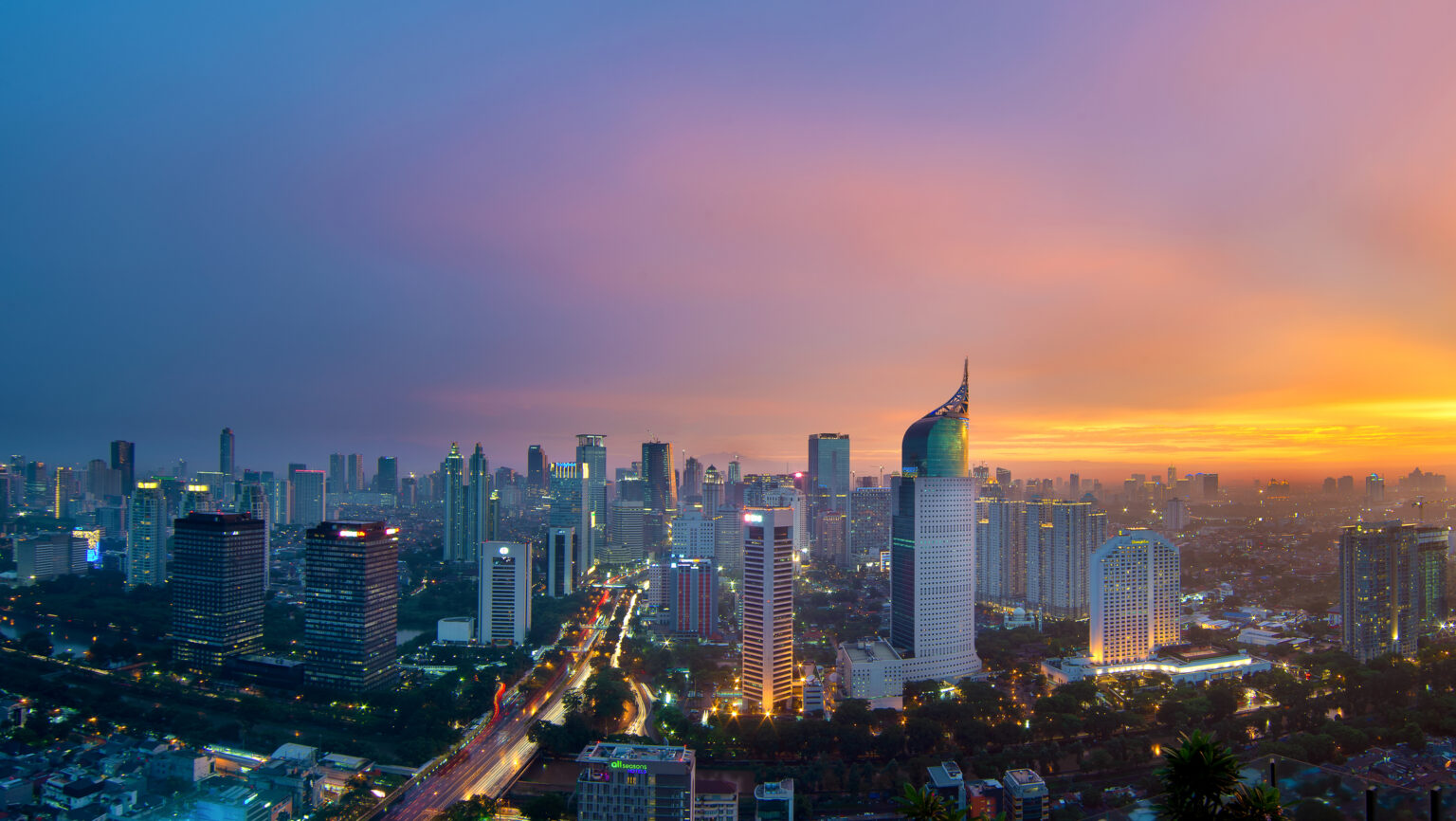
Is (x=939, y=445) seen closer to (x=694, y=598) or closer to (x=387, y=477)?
(x=694, y=598)

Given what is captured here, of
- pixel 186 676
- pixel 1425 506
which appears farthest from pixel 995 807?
pixel 1425 506

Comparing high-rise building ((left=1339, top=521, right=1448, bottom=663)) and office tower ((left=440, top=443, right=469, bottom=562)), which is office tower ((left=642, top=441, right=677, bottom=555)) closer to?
office tower ((left=440, top=443, right=469, bottom=562))

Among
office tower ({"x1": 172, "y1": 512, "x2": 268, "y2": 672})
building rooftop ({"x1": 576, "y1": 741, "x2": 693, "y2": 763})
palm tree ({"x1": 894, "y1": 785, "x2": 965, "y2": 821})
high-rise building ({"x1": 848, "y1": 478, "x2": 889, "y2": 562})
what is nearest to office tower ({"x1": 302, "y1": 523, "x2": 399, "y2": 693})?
office tower ({"x1": 172, "y1": 512, "x2": 268, "y2": 672})

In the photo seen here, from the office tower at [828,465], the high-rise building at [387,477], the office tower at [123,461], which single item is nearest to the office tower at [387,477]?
the high-rise building at [387,477]

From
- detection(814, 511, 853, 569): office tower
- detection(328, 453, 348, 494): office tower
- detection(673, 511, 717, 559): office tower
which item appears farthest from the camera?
detection(328, 453, 348, 494): office tower

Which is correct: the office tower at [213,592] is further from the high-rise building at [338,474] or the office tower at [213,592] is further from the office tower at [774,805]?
the high-rise building at [338,474]

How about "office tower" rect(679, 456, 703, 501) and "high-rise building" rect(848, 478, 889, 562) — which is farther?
"office tower" rect(679, 456, 703, 501)
